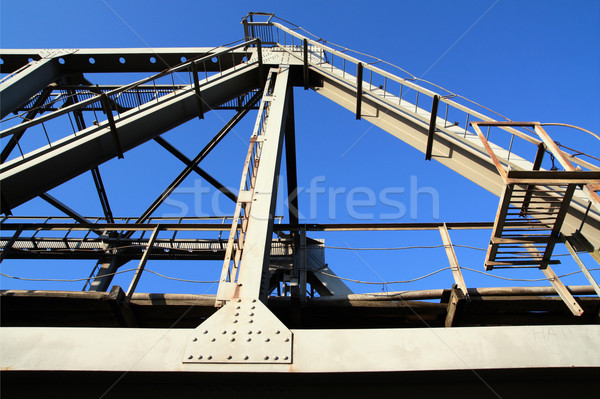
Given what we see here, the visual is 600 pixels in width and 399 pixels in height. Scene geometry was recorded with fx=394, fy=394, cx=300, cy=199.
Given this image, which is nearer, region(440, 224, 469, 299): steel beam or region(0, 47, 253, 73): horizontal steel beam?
region(440, 224, 469, 299): steel beam

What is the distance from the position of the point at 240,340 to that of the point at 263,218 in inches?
85.1

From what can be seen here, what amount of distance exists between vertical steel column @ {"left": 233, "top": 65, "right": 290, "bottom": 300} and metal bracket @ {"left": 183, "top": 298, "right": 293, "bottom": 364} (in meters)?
0.54

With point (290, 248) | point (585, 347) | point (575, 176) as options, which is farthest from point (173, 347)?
point (290, 248)

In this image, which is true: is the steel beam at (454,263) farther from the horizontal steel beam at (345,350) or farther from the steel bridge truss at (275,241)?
the horizontal steel beam at (345,350)

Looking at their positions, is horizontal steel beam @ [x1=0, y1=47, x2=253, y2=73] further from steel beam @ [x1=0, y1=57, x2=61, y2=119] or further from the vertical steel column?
the vertical steel column

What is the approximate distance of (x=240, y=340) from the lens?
3.10m

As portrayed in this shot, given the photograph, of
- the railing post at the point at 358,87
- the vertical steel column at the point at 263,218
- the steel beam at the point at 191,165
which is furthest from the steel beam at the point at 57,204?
the railing post at the point at 358,87

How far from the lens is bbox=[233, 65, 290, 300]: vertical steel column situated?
4.14m

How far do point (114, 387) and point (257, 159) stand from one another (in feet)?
13.5

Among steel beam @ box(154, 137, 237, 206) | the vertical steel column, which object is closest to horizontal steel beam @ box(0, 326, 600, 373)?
the vertical steel column

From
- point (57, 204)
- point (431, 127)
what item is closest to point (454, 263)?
point (431, 127)

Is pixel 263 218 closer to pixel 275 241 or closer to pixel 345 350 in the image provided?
pixel 345 350

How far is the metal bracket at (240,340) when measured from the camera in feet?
9.51

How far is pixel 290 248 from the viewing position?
32.4ft
